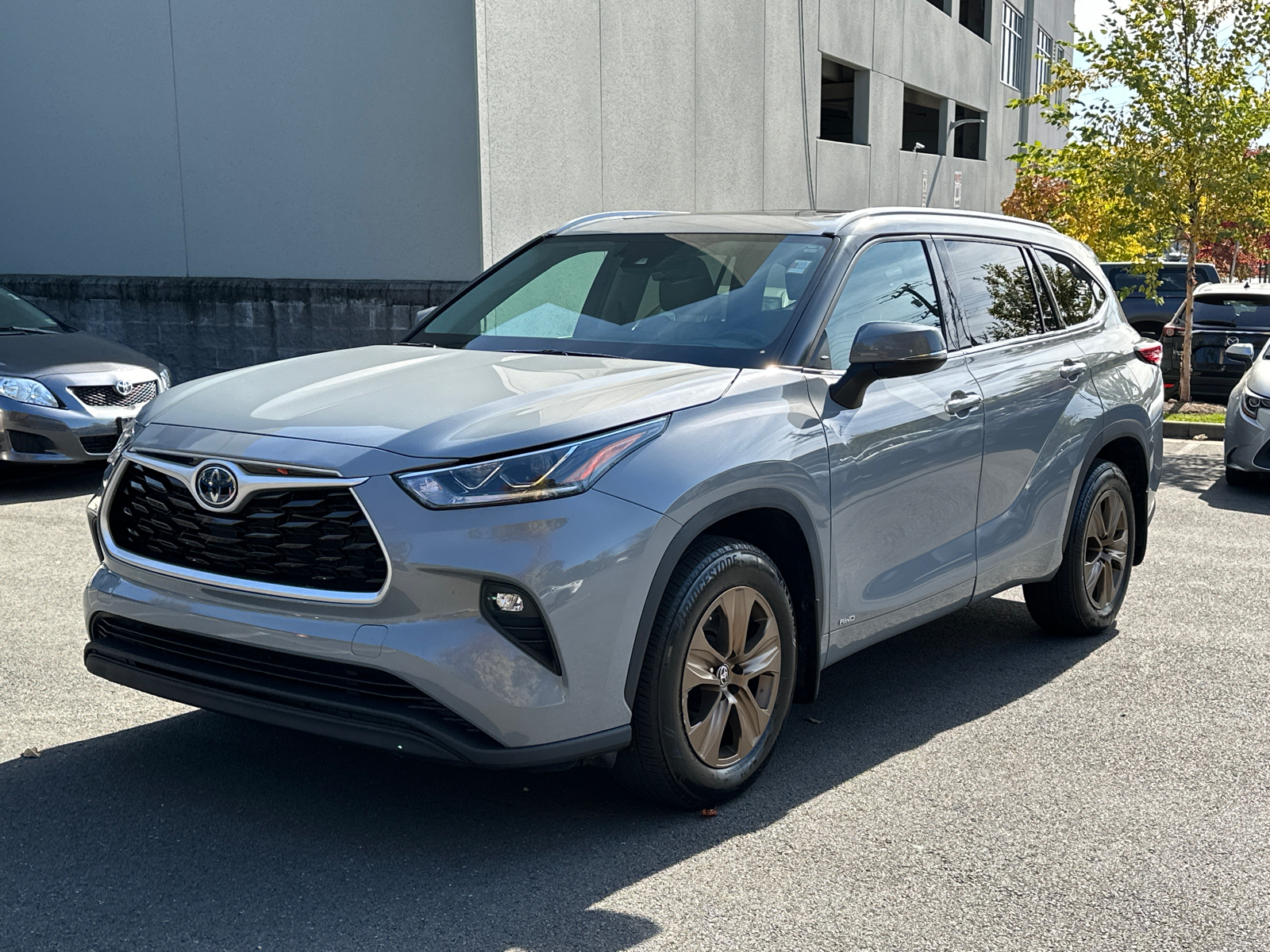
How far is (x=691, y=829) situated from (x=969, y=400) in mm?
1966

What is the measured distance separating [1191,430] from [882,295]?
34.1 feet

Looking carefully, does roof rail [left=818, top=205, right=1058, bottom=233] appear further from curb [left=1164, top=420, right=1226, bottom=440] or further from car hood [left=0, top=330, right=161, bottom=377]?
curb [left=1164, top=420, right=1226, bottom=440]

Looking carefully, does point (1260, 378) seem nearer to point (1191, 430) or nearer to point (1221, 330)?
point (1191, 430)

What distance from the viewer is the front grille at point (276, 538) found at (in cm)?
344

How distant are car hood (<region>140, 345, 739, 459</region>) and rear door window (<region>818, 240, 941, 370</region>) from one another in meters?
0.55

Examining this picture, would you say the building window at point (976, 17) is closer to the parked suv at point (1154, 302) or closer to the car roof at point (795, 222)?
the parked suv at point (1154, 302)

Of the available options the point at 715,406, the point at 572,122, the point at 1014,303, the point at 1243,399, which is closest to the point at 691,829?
the point at 715,406

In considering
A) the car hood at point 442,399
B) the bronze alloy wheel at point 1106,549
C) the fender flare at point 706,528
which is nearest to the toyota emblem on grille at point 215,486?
the car hood at point 442,399

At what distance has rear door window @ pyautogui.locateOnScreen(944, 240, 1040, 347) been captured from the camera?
17.1 ft

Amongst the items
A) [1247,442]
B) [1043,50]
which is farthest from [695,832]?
[1043,50]

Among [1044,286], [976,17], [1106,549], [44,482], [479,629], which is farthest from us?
Answer: [976,17]

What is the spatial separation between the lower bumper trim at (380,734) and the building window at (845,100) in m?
22.0

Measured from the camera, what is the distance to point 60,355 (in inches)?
389

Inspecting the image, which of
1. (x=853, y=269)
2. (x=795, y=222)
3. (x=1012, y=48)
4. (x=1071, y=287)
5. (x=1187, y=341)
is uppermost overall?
(x=1012, y=48)
